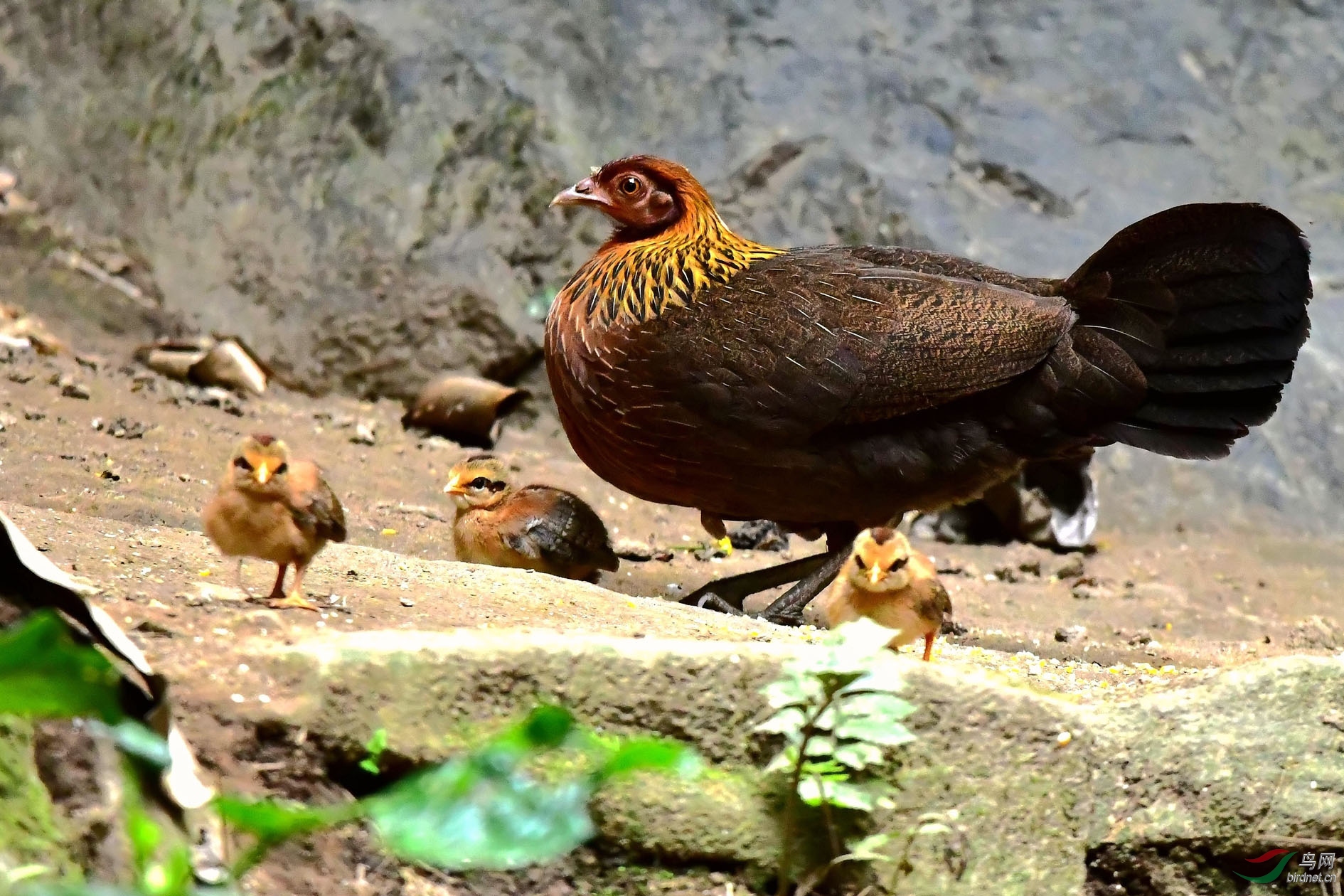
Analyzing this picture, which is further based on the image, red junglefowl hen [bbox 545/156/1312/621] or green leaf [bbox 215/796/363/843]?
red junglefowl hen [bbox 545/156/1312/621]

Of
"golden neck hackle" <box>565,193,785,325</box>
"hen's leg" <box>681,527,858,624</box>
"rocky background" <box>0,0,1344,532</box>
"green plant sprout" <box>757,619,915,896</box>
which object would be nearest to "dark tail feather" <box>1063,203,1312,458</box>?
"hen's leg" <box>681,527,858,624</box>

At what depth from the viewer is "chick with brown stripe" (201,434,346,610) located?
296cm

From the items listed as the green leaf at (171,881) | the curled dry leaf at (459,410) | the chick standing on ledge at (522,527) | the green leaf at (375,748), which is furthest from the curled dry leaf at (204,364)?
the green leaf at (171,881)

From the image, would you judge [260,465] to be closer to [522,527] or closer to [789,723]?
[789,723]

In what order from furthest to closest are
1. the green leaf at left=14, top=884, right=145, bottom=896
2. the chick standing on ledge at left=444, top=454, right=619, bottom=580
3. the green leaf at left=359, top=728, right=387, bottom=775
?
the chick standing on ledge at left=444, top=454, right=619, bottom=580 < the green leaf at left=359, top=728, right=387, bottom=775 < the green leaf at left=14, top=884, right=145, bottom=896

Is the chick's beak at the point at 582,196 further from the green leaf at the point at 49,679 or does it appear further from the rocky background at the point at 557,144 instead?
the green leaf at the point at 49,679

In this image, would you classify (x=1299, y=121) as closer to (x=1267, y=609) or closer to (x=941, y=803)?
(x=1267, y=609)

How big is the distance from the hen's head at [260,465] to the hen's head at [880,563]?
4.39 feet

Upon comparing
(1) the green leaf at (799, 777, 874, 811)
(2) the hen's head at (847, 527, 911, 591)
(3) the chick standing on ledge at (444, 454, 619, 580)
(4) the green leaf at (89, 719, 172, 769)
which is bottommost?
(3) the chick standing on ledge at (444, 454, 619, 580)

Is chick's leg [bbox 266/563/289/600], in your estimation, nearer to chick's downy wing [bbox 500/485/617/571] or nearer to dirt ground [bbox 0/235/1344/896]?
dirt ground [bbox 0/235/1344/896]

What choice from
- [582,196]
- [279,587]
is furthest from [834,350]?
[279,587]

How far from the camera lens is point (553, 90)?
7816 mm

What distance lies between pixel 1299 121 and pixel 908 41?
2.35m

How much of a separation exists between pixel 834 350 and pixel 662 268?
29.6 inches
